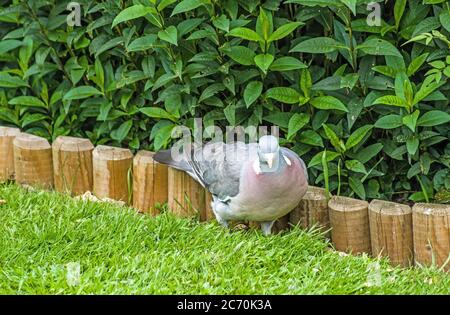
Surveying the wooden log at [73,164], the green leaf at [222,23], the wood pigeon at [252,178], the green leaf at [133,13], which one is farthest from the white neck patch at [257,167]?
the wooden log at [73,164]

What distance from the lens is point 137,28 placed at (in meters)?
5.31

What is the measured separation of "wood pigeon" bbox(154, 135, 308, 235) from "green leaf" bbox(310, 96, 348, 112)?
37 cm

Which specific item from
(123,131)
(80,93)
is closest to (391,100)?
(123,131)

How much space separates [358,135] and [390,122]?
8.0 inches

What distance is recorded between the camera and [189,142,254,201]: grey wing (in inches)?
183

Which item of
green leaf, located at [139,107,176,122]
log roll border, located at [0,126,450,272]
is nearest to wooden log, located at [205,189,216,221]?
log roll border, located at [0,126,450,272]

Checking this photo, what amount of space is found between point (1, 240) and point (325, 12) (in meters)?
2.15

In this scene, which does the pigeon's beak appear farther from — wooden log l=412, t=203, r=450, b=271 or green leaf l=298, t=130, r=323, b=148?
wooden log l=412, t=203, r=450, b=271

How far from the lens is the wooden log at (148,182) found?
5281 millimetres

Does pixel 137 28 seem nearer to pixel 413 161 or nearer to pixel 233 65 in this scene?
pixel 233 65

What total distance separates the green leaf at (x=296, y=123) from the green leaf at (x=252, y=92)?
240 millimetres

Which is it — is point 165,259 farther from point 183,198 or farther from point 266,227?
point 183,198

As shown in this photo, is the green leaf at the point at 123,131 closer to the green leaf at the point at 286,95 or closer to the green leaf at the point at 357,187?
the green leaf at the point at 286,95

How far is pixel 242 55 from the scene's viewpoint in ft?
16.3
